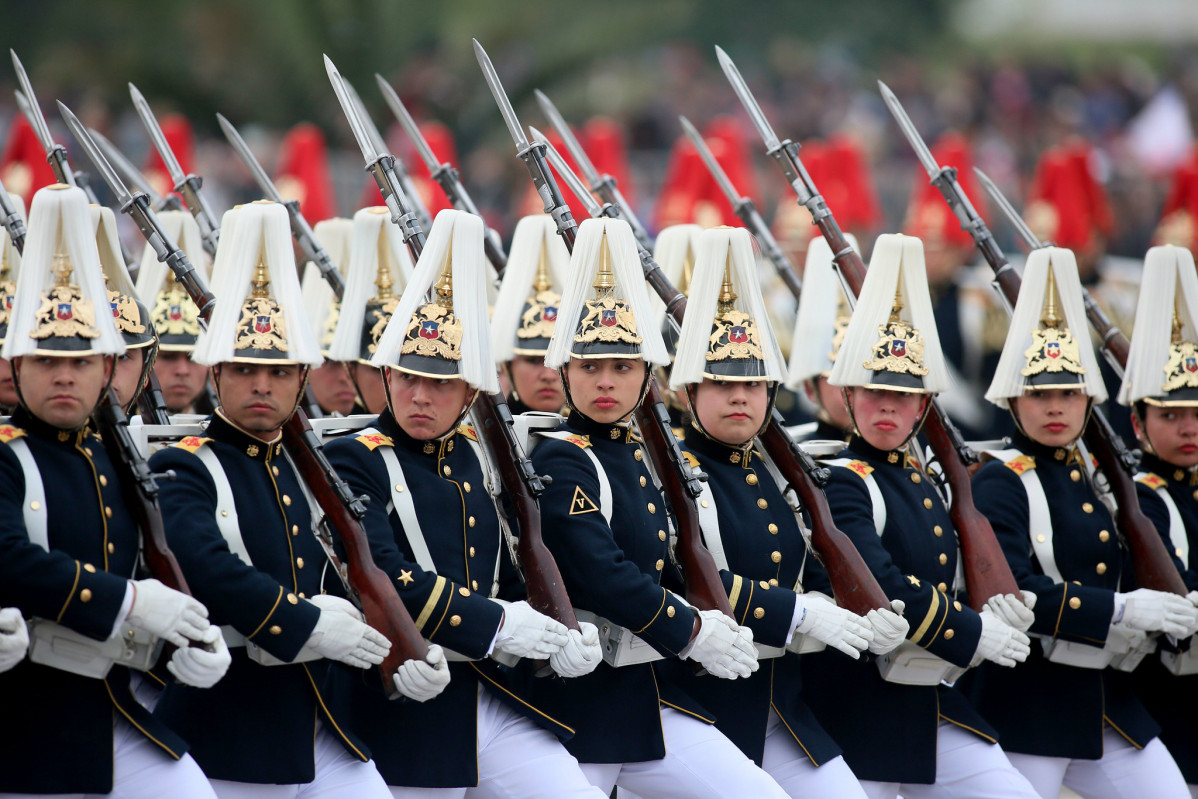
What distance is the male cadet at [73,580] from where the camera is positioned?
17.2 feet

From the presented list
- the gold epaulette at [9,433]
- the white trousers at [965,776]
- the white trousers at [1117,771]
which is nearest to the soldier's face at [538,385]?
the white trousers at [965,776]

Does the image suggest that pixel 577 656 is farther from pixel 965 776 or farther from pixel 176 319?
pixel 176 319

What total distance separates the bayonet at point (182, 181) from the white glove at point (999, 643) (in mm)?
3936

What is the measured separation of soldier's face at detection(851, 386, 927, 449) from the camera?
287 inches

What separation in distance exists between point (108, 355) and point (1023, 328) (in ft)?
14.6

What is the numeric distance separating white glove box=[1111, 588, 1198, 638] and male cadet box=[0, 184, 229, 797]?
14.1 feet

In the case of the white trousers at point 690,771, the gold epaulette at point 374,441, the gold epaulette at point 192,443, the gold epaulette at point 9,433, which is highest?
the gold epaulette at point 374,441

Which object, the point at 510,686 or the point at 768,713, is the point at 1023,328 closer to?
the point at 768,713

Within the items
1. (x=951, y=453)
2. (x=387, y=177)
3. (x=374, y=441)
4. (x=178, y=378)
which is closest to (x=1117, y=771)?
(x=951, y=453)

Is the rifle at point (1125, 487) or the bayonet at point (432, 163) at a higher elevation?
the bayonet at point (432, 163)

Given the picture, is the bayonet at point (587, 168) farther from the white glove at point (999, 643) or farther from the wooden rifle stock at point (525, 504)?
the white glove at point (999, 643)

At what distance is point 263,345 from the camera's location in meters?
5.88

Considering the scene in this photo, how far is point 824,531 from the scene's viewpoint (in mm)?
6996

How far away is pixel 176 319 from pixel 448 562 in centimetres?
278
